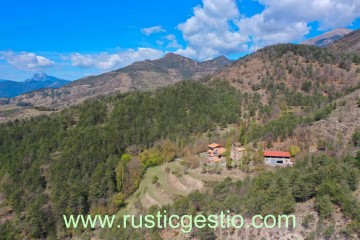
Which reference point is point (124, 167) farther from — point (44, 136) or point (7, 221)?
point (44, 136)

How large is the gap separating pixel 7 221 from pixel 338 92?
10847cm

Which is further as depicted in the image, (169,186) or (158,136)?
(158,136)

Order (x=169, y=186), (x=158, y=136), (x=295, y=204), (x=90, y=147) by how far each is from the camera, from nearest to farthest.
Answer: (x=295, y=204), (x=169, y=186), (x=90, y=147), (x=158, y=136)

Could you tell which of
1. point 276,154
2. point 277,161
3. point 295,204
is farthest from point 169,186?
point 295,204

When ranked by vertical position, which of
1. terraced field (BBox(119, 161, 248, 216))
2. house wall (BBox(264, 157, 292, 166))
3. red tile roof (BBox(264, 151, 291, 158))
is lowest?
terraced field (BBox(119, 161, 248, 216))

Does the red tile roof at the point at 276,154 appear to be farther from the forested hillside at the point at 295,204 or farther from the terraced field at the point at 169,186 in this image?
the forested hillside at the point at 295,204

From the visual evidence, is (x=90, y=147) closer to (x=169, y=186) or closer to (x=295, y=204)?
(x=169, y=186)

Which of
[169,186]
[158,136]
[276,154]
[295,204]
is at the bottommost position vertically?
[169,186]

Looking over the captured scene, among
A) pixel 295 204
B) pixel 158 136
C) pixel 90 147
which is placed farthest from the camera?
pixel 158 136

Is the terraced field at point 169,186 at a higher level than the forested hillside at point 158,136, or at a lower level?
lower

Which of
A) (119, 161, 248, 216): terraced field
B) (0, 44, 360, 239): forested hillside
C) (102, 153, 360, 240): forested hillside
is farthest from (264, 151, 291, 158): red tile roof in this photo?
(102, 153, 360, 240): forested hillside

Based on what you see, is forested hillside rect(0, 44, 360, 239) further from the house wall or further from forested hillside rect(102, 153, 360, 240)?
the house wall

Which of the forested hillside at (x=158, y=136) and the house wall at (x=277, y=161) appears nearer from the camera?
the forested hillside at (x=158, y=136)

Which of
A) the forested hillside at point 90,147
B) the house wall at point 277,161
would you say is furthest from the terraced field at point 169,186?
the house wall at point 277,161
